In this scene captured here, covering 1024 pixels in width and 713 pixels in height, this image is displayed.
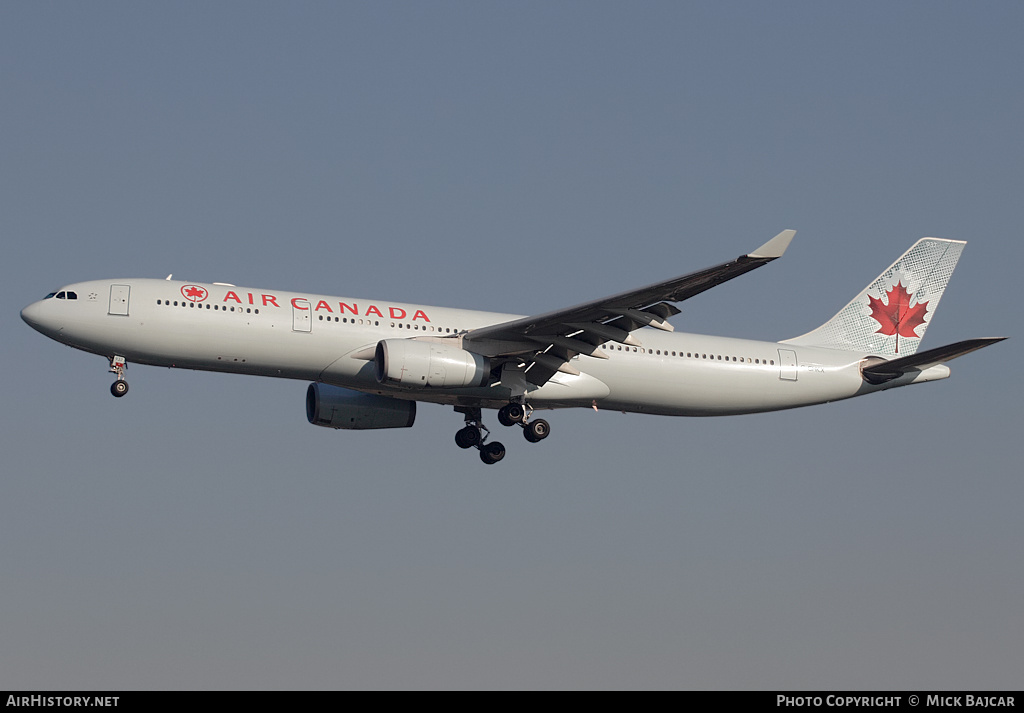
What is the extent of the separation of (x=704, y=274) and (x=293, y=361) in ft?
39.2

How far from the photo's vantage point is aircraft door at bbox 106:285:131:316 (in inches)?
1459

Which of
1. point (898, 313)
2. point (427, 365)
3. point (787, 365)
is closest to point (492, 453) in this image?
point (427, 365)

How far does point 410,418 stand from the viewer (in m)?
43.6

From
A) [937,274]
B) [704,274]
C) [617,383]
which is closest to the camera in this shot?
[704,274]

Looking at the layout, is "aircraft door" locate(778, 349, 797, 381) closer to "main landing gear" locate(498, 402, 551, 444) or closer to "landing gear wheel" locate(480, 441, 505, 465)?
"main landing gear" locate(498, 402, 551, 444)

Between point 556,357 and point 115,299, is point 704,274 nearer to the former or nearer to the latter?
point 556,357

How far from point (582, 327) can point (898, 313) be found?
1426cm

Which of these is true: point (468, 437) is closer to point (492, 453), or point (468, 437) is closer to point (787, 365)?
point (492, 453)

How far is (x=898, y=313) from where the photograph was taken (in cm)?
4612

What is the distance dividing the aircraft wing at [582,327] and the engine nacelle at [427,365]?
73 cm
